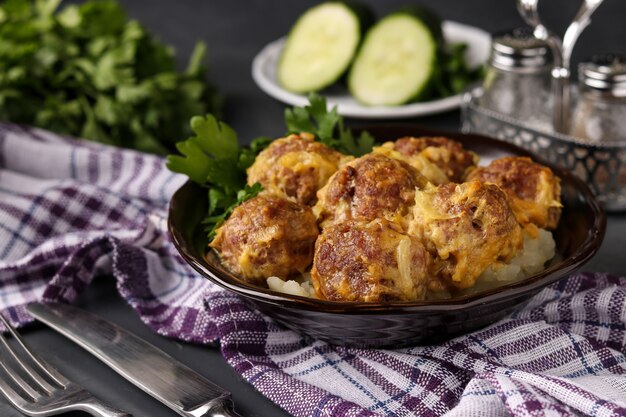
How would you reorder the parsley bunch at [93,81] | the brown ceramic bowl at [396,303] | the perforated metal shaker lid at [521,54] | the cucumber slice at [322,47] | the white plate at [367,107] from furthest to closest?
1. the cucumber slice at [322,47]
2. the white plate at [367,107]
3. the parsley bunch at [93,81]
4. the perforated metal shaker lid at [521,54]
5. the brown ceramic bowl at [396,303]

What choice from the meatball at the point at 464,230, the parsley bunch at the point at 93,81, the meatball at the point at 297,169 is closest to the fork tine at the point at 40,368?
the meatball at the point at 297,169

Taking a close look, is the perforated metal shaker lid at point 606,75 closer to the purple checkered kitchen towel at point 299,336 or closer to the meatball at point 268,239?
the purple checkered kitchen towel at point 299,336

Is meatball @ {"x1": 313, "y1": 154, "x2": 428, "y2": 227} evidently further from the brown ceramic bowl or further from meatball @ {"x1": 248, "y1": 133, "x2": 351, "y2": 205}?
the brown ceramic bowl

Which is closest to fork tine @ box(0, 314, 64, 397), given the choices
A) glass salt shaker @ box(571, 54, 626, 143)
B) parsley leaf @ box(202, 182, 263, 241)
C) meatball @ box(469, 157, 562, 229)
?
parsley leaf @ box(202, 182, 263, 241)

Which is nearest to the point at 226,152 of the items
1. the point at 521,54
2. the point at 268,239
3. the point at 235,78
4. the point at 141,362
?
the point at 268,239

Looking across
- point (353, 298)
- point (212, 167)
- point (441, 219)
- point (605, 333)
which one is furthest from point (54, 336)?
point (605, 333)
